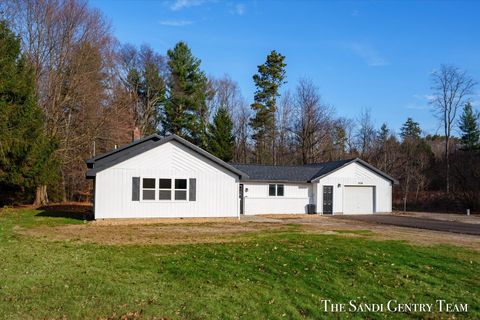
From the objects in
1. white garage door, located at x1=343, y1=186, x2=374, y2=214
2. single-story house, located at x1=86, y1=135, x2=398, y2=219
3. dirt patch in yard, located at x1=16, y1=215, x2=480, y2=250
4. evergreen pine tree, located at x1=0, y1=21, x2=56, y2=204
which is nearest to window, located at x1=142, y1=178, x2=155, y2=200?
single-story house, located at x1=86, y1=135, x2=398, y2=219

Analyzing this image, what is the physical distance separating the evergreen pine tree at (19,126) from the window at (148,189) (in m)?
8.91

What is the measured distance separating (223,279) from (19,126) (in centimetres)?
2053

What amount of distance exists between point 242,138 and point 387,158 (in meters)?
16.6

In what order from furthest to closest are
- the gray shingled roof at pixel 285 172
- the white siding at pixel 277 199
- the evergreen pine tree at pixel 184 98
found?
the evergreen pine tree at pixel 184 98, the gray shingled roof at pixel 285 172, the white siding at pixel 277 199

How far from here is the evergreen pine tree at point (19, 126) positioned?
2286 cm

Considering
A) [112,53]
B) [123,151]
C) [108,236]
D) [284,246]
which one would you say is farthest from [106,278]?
[112,53]

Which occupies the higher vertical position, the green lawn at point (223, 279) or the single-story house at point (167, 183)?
the single-story house at point (167, 183)

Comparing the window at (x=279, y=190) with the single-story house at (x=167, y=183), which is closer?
the single-story house at (x=167, y=183)

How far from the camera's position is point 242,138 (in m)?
48.9

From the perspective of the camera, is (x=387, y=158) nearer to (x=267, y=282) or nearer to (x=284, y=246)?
(x=284, y=246)

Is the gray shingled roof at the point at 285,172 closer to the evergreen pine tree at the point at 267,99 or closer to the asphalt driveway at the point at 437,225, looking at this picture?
the asphalt driveway at the point at 437,225

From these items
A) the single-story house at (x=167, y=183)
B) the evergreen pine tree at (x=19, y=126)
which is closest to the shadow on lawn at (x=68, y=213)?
the evergreen pine tree at (x=19, y=126)

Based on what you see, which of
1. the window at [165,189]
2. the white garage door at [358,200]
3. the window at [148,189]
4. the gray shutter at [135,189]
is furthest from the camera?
the white garage door at [358,200]

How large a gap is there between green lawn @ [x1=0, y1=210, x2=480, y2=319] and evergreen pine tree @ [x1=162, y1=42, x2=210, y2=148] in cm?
3142
